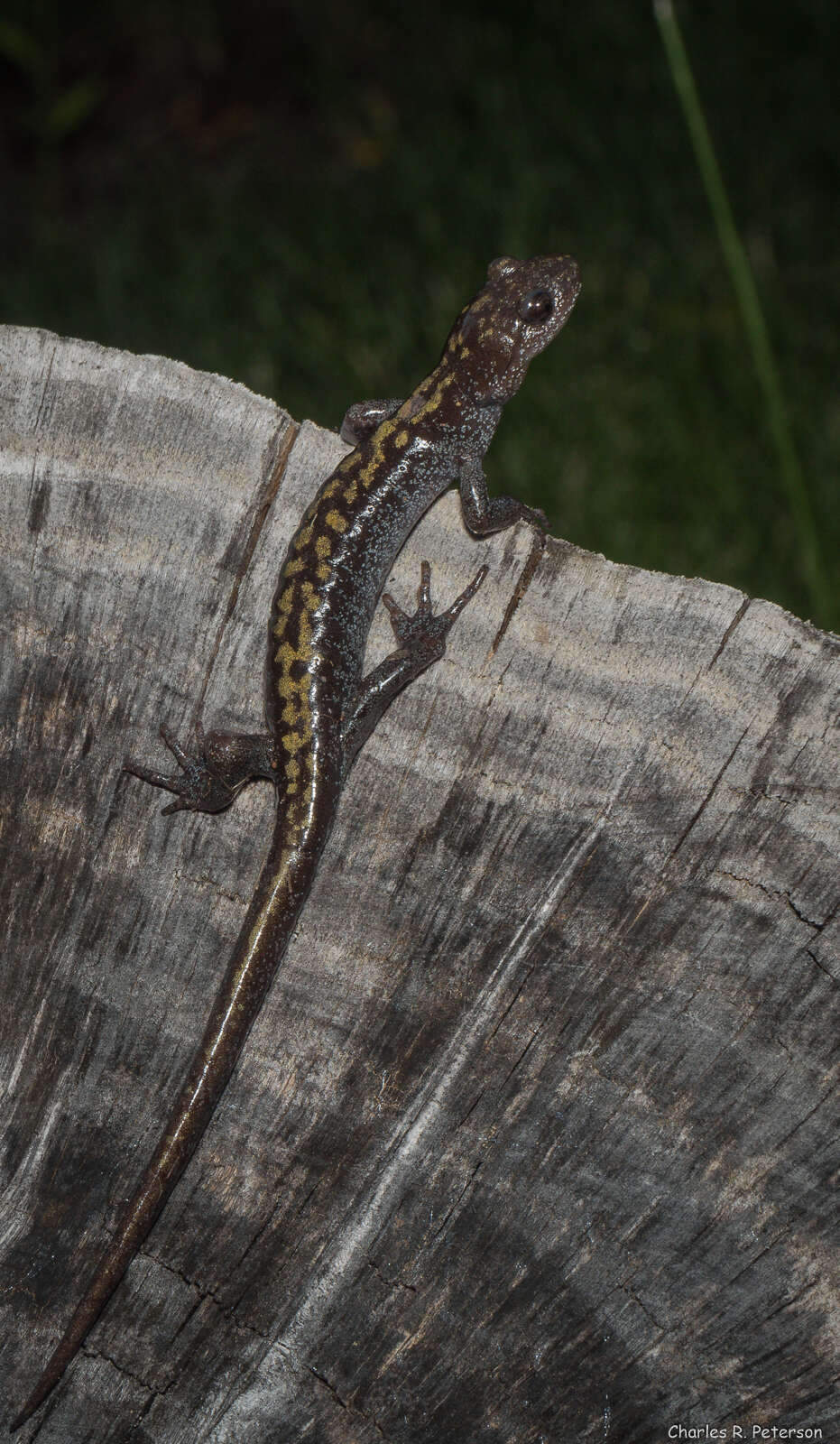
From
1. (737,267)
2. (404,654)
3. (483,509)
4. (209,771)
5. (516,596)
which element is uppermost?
(737,267)

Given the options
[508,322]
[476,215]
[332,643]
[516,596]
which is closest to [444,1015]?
[516,596]

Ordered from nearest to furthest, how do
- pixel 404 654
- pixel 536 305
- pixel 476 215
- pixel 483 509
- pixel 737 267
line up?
pixel 404 654 < pixel 483 509 < pixel 737 267 < pixel 536 305 < pixel 476 215

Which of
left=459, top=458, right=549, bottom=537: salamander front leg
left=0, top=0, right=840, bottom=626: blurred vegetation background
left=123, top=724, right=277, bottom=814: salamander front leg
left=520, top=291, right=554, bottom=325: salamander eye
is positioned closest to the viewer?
left=123, top=724, right=277, bottom=814: salamander front leg

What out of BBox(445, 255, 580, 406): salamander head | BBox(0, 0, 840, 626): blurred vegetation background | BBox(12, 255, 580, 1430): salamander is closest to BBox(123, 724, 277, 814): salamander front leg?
BBox(12, 255, 580, 1430): salamander

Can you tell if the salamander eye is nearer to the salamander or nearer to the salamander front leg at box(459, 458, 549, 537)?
the salamander

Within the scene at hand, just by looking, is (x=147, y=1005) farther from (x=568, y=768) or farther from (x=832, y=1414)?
(x=832, y=1414)

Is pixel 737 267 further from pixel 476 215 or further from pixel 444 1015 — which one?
pixel 476 215

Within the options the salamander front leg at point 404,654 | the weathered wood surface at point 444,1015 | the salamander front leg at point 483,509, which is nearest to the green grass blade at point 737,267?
the salamander front leg at point 483,509
